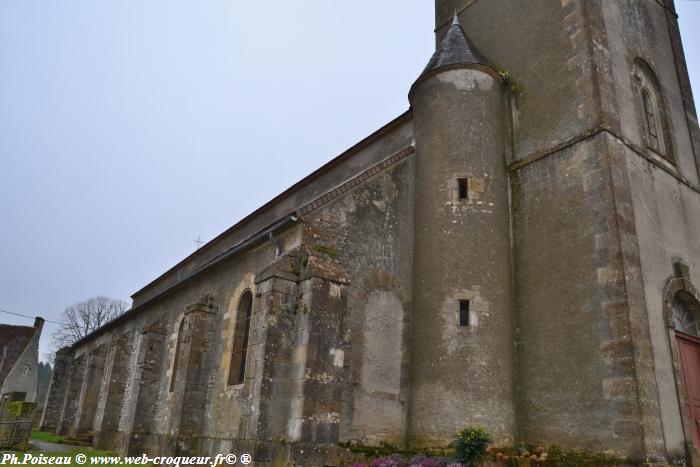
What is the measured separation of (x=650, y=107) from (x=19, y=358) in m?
36.4

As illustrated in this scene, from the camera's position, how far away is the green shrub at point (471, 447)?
909 cm

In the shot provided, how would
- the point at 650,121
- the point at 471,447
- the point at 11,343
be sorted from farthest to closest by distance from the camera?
the point at 11,343, the point at 650,121, the point at 471,447

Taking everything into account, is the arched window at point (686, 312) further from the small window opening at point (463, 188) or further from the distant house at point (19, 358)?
the distant house at point (19, 358)

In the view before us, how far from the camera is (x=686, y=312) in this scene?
1124 cm

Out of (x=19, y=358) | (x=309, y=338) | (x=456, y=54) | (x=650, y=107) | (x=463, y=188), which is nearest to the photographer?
(x=309, y=338)

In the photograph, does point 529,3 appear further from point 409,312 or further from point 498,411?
point 498,411

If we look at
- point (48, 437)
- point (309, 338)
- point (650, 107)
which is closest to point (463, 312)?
point (309, 338)

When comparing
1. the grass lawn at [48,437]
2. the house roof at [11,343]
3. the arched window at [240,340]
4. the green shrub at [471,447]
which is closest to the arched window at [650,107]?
the green shrub at [471,447]

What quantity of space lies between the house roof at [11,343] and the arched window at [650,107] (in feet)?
115

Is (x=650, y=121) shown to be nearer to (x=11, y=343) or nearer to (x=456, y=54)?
(x=456, y=54)

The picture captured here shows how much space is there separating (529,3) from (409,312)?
8.24 m

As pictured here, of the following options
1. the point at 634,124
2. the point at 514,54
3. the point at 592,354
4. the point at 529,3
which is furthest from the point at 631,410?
the point at 529,3

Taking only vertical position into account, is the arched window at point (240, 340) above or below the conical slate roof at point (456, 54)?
below

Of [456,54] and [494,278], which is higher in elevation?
[456,54]
